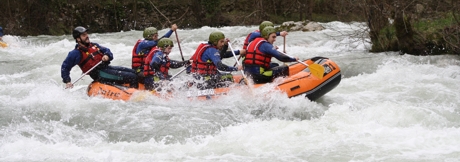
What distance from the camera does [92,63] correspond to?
923 cm

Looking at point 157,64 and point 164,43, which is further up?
point 164,43

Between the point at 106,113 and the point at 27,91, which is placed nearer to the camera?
the point at 106,113

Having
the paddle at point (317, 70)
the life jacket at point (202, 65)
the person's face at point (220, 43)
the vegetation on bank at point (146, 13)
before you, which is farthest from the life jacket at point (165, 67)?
the vegetation on bank at point (146, 13)

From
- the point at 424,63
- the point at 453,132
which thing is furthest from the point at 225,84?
the point at 424,63

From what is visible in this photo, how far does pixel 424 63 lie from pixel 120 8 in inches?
646

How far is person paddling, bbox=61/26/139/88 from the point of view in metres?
8.93

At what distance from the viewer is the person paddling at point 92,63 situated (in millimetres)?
8930

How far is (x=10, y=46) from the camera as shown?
17328 millimetres

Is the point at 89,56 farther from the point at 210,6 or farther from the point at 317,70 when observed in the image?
the point at 210,6

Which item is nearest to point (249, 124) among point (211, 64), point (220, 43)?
point (211, 64)

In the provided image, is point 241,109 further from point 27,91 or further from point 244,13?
point 244,13

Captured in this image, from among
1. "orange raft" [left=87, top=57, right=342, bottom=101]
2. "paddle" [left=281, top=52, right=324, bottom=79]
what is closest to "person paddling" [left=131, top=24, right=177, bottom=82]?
"orange raft" [left=87, top=57, right=342, bottom=101]

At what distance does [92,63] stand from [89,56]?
0.14 meters

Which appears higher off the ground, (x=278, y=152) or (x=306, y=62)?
(x=306, y=62)
